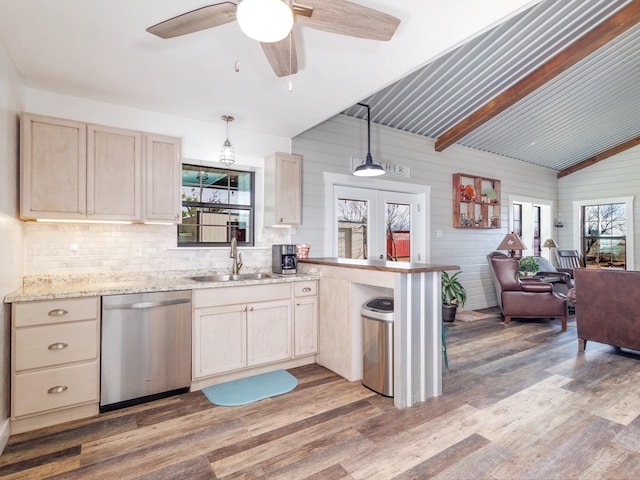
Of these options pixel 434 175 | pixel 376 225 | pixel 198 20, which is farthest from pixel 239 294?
pixel 434 175

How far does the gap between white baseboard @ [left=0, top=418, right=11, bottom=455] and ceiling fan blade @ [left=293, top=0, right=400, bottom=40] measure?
3023mm

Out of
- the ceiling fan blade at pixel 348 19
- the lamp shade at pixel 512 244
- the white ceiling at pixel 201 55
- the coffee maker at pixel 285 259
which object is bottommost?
the coffee maker at pixel 285 259

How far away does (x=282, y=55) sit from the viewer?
2.09 meters

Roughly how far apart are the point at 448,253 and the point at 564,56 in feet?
10.2

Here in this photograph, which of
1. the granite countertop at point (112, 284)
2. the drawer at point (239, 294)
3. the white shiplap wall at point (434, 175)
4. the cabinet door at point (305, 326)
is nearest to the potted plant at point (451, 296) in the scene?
the white shiplap wall at point (434, 175)

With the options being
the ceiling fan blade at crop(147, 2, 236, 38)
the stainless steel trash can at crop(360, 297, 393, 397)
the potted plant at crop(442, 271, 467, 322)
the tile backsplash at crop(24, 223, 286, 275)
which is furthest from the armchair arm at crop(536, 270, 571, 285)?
the ceiling fan blade at crop(147, 2, 236, 38)

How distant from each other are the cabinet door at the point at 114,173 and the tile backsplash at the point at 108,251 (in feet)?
1.16

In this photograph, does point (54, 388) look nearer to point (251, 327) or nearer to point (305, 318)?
point (251, 327)

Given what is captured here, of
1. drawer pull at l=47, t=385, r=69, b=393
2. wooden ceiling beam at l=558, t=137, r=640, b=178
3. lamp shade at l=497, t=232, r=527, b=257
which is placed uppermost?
wooden ceiling beam at l=558, t=137, r=640, b=178

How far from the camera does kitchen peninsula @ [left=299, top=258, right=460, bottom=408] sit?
264cm

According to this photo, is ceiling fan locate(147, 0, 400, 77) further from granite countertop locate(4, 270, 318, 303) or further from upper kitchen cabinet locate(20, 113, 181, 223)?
granite countertop locate(4, 270, 318, 303)

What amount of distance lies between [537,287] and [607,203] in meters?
3.96

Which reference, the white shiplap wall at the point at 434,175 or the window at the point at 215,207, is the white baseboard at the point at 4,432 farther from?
the white shiplap wall at the point at 434,175

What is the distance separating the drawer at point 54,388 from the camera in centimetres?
231
